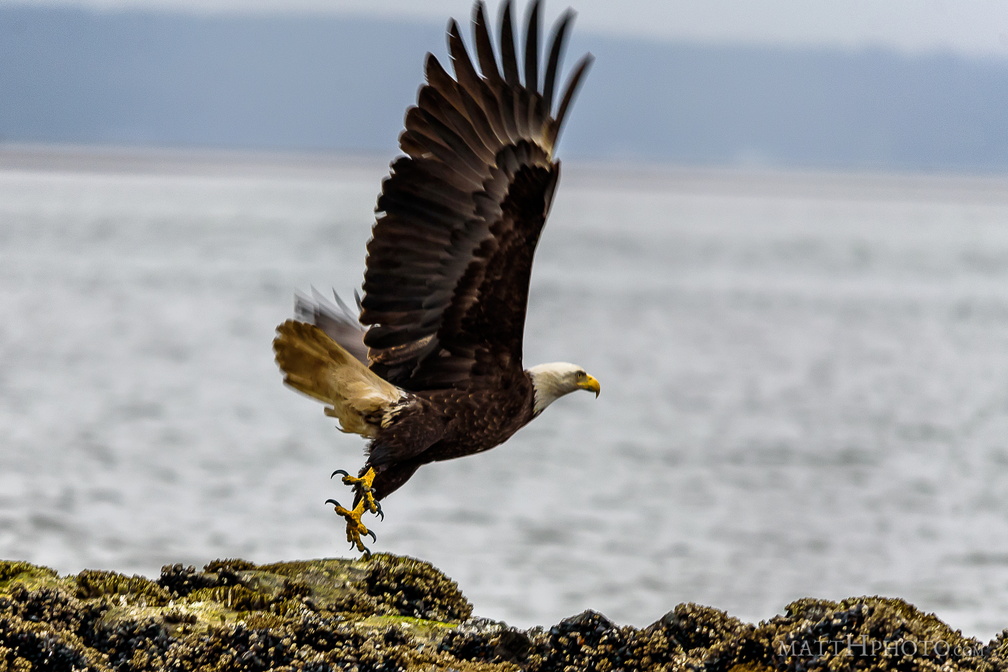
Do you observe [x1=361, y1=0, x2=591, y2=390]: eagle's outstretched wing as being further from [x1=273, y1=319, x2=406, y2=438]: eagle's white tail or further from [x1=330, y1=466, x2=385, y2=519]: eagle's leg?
[x1=330, y1=466, x2=385, y2=519]: eagle's leg

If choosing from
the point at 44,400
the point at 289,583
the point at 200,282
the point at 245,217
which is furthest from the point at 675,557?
the point at 245,217

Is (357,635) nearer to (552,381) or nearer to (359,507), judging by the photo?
(359,507)

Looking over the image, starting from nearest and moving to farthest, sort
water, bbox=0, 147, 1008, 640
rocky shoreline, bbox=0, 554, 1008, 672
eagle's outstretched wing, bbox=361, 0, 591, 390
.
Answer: rocky shoreline, bbox=0, 554, 1008, 672
eagle's outstretched wing, bbox=361, 0, 591, 390
water, bbox=0, 147, 1008, 640

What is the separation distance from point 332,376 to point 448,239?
2.63 feet

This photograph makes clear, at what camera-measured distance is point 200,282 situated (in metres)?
41.1

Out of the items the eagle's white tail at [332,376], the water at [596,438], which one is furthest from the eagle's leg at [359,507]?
the water at [596,438]

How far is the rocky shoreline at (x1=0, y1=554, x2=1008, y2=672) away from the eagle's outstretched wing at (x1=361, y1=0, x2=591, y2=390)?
63.8 inches

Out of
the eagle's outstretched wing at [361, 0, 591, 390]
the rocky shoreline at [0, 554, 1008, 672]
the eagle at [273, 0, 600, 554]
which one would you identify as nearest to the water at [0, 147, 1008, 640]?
the eagle at [273, 0, 600, 554]

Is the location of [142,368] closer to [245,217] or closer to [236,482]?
[236,482]

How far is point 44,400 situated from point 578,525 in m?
11.0

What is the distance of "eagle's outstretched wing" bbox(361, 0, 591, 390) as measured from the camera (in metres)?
6.01

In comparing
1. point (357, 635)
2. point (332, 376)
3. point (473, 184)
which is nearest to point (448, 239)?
point (473, 184)

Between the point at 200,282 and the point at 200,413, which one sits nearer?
the point at 200,413

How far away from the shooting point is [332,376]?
20.0 ft
